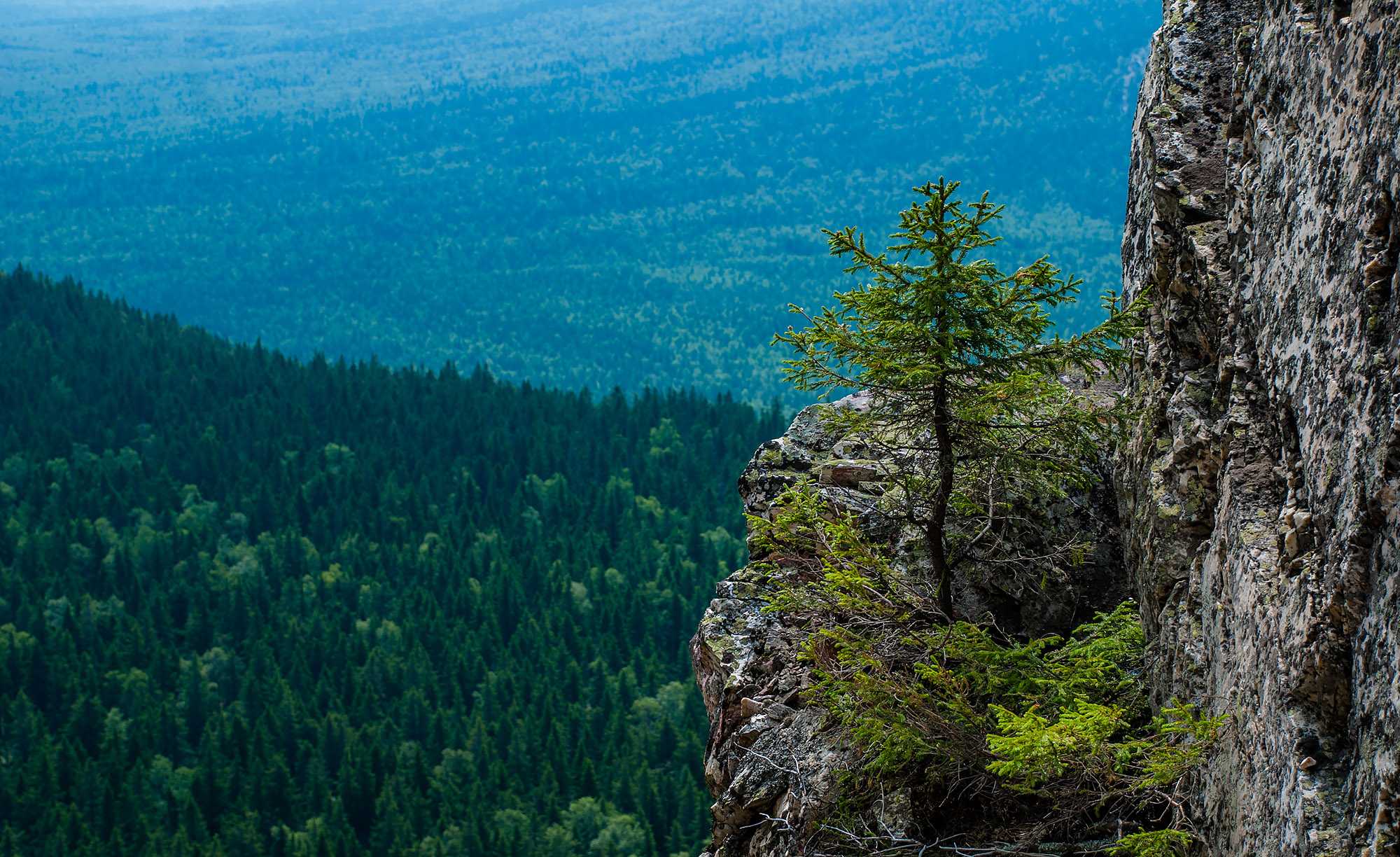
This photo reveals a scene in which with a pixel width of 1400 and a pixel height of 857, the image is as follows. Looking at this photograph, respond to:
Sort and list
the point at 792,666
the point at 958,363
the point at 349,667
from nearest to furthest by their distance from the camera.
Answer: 1. the point at 958,363
2. the point at 792,666
3. the point at 349,667

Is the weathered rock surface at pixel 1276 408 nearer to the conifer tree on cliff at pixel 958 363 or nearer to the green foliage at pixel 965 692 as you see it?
the green foliage at pixel 965 692

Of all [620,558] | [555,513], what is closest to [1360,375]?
[620,558]

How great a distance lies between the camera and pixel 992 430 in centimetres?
1681

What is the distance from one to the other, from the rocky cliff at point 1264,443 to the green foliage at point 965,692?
0.64 metres

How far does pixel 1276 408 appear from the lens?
12.3 m

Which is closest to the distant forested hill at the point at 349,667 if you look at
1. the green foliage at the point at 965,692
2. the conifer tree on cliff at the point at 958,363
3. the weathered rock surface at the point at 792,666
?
the weathered rock surface at the point at 792,666

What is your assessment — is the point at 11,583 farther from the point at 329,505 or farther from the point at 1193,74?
the point at 1193,74

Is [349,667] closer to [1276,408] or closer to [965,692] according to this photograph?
[965,692]

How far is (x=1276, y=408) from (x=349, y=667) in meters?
147

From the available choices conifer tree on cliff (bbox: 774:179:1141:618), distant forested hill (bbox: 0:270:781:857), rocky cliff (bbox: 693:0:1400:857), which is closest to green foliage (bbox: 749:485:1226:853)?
rocky cliff (bbox: 693:0:1400:857)

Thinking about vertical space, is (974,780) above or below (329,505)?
below

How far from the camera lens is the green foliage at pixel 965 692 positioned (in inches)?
564

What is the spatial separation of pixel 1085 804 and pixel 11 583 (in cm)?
17473

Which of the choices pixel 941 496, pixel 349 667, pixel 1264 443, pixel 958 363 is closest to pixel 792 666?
pixel 941 496
